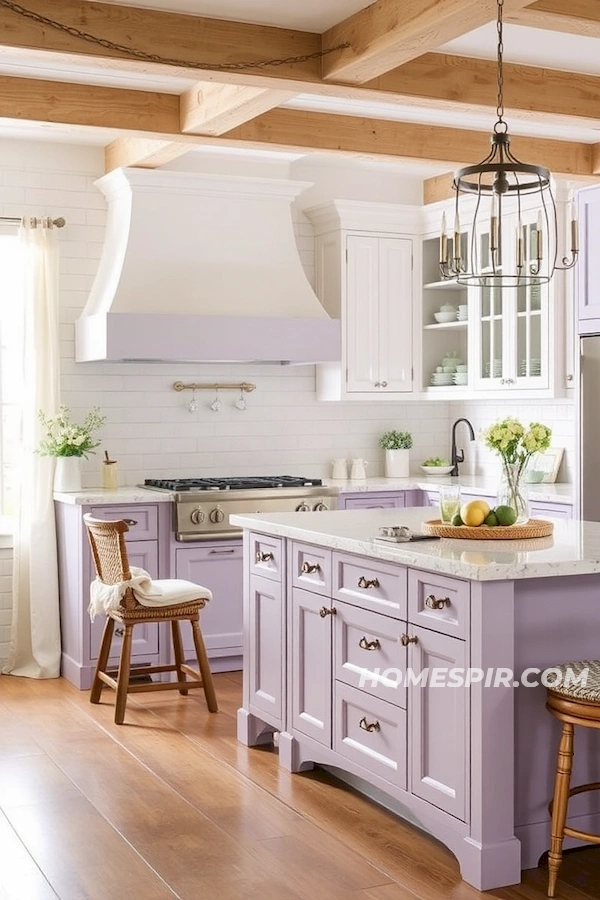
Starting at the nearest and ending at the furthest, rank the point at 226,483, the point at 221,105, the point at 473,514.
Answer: the point at 473,514, the point at 221,105, the point at 226,483

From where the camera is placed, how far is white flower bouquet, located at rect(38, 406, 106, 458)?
6.04 meters

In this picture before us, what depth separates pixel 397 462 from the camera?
7172 mm

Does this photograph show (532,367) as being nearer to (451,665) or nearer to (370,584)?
(370,584)

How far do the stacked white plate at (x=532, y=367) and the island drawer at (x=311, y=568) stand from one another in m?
2.38

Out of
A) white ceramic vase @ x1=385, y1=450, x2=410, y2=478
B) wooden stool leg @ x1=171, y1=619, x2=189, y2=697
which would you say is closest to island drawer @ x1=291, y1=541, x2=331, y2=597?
wooden stool leg @ x1=171, y1=619, x2=189, y2=697

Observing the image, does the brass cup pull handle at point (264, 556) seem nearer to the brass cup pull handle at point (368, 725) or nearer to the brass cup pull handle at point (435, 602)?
the brass cup pull handle at point (368, 725)

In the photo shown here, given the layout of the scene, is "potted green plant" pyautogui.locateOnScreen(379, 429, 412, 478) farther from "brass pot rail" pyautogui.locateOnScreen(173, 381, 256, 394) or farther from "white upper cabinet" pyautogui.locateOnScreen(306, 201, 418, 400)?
"brass pot rail" pyautogui.locateOnScreen(173, 381, 256, 394)

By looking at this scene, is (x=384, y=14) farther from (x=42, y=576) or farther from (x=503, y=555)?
(x=42, y=576)

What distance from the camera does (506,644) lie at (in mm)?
3357

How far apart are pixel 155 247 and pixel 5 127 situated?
962 mm

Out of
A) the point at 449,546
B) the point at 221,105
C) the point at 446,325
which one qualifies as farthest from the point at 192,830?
the point at 446,325

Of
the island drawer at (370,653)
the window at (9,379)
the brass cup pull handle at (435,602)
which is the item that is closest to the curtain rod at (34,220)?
the window at (9,379)

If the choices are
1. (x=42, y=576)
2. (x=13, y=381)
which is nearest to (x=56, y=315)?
(x=13, y=381)

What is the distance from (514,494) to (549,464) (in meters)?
2.63
